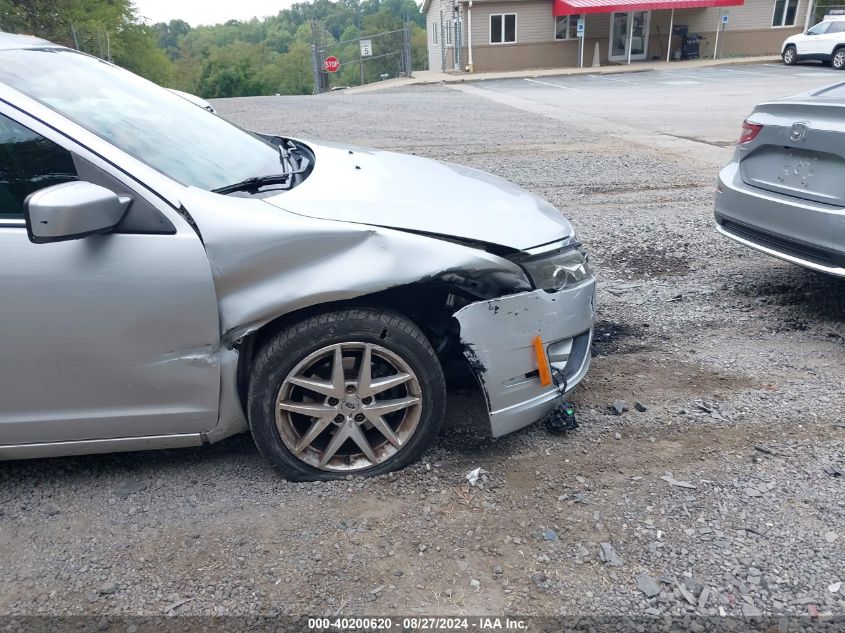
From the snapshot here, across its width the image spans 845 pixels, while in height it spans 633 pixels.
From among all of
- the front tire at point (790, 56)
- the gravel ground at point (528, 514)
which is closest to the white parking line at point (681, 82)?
the front tire at point (790, 56)

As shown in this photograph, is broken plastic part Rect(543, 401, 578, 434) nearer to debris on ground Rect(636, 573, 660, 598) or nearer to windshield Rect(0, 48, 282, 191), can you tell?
debris on ground Rect(636, 573, 660, 598)

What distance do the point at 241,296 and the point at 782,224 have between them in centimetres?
337

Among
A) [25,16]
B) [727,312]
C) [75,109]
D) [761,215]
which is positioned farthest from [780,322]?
[25,16]

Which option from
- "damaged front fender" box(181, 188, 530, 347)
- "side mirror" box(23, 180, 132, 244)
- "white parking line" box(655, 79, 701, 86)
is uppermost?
"side mirror" box(23, 180, 132, 244)

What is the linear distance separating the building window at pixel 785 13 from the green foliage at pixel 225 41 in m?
19.1

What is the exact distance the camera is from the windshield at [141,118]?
258 centimetres

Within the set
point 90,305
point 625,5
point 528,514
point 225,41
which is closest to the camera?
point 90,305

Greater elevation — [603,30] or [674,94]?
[603,30]

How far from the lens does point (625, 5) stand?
29.4 m

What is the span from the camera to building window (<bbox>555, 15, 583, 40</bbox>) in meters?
31.5

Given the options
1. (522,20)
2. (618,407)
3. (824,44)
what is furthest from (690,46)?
(618,407)

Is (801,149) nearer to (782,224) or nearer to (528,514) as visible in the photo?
(782,224)

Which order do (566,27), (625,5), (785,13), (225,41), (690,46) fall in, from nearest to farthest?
(625,5)
(566,27)
(690,46)
(785,13)
(225,41)

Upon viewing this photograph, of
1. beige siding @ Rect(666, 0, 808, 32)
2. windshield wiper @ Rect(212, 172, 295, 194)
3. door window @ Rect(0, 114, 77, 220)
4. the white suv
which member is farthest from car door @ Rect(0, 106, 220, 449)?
beige siding @ Rect(666, 0, 808, 32)
